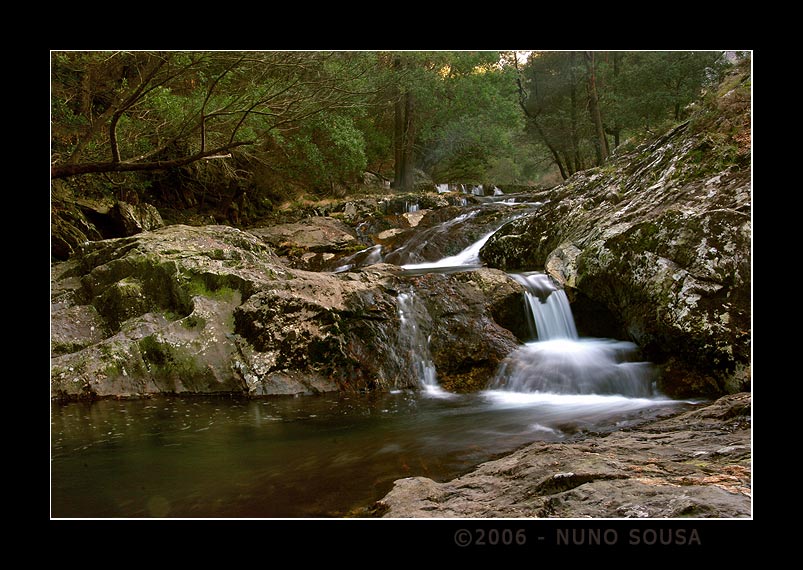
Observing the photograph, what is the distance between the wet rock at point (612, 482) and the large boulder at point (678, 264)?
1.93 meters

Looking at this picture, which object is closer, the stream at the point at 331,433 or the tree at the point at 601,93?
the stream at the point at 331,433

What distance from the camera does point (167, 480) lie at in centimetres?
322

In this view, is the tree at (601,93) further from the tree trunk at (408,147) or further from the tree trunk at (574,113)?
the tree trunk at (408,147)

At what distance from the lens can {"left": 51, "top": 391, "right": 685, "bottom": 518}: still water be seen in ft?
9.59

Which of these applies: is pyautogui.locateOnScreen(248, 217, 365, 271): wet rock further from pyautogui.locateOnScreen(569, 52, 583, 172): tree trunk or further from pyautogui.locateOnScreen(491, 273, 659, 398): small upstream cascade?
pyautogui.locateOnScreen(569, 52, 583, 172): tree trunk

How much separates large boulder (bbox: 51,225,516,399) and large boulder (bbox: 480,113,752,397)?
4.84 ft

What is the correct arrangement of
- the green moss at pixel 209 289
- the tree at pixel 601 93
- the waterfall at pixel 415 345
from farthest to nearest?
1. the tree at pixel 601 93
2. the green moss at pixel 209 289
3. the waterfall at pixel 415 345

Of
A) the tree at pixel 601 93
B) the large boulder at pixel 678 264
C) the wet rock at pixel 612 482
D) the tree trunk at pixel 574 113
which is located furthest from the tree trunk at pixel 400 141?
the wet rock at pixel 612 482

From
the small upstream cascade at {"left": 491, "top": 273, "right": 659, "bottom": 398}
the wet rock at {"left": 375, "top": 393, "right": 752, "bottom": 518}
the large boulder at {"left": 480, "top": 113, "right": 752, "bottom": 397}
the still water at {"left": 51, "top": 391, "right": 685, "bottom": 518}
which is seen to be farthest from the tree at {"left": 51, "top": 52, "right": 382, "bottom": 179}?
the wet rock at {"left": 375, "top": 393, "right": 752, "bottom": 518}

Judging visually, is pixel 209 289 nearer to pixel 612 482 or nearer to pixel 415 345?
pixel 415 345

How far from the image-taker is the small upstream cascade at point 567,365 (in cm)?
554

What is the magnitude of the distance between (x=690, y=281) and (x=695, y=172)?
2.24 meters

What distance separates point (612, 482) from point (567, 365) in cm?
375
